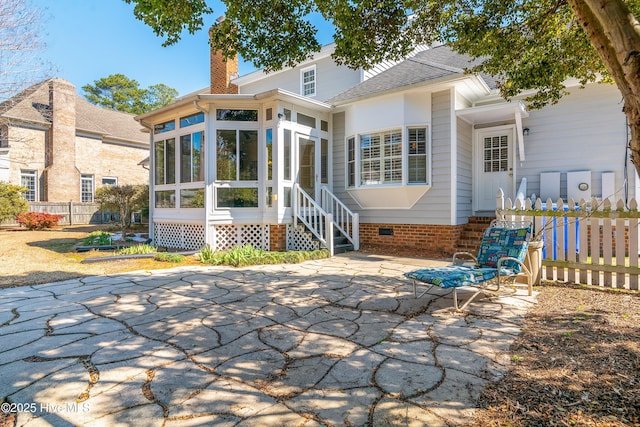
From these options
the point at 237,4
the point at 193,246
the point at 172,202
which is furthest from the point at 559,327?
the point at 172,202

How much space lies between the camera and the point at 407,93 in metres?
8.80

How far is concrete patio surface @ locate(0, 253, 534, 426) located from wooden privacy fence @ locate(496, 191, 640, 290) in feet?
4.16

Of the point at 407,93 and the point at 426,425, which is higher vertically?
the point at 407,93

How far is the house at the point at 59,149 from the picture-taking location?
1778 centimetres

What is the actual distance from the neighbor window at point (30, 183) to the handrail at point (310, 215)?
17634mm

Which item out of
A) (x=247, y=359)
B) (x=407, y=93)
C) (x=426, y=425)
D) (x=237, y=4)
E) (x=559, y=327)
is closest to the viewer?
(x=426, y=425)

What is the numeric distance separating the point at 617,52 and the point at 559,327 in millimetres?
2561

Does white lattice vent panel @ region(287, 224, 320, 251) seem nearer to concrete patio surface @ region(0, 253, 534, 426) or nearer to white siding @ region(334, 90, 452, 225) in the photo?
white siding @ region(334, 90, 452, 225)

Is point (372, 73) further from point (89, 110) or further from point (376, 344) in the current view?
point (89, 110)

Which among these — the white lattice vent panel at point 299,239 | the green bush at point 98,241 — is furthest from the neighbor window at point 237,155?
the green bush at point 98,241

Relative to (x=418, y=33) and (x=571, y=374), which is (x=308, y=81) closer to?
(x=418, y=33)

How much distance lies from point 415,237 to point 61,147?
20.3 m

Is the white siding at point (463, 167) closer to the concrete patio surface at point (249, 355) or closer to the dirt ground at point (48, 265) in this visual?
the concrete patio surface at point (249, 355)

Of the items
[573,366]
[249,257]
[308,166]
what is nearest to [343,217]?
[308,166]
